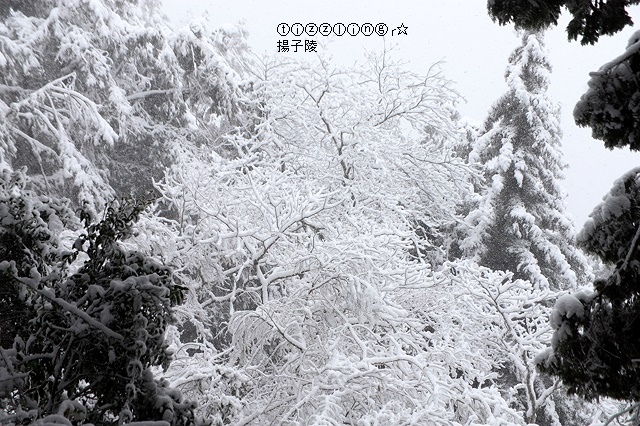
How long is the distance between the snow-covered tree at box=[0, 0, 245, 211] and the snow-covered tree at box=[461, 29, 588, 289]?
29.6ft

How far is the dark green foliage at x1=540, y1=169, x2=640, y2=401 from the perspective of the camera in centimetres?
267

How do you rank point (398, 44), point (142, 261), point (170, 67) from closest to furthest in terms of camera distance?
point (142, 261) < point (398, 44) < point (170, 67)

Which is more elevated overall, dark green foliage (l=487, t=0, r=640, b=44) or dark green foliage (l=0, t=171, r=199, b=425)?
dark green foliage (l=487, t=0, r=640, b=44)

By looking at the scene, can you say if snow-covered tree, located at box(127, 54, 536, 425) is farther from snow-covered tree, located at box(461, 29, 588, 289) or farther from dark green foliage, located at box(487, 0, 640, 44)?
snow-covered tree, located at box(461, 29, 588, 289)

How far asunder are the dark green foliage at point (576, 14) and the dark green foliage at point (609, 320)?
0.81 m

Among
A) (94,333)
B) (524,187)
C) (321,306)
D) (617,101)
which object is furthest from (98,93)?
(524,187)

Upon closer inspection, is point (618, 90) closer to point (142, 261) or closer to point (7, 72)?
point (142, 261)

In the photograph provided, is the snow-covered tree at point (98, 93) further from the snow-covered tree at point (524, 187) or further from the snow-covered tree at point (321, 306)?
the snow-covered tree at point (524, 187)

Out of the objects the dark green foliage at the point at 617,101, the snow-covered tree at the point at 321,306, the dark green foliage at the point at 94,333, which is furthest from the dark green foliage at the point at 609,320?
the snow-covered tree at the point at 321,306

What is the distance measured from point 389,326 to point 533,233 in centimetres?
1127

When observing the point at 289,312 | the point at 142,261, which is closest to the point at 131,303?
the point at 142,261

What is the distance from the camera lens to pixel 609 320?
271cm

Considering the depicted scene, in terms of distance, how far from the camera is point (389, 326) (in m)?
7.50

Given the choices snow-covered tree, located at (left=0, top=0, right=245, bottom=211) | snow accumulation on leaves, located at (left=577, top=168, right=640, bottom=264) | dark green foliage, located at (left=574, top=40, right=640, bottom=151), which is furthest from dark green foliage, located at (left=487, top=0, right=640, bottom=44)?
snow-covered tree, located at (left=0, top=0, right=245, bottom=211)
